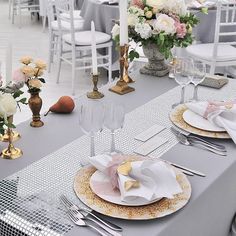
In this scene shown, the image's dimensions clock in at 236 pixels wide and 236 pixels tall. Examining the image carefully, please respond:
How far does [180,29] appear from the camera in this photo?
1733mm

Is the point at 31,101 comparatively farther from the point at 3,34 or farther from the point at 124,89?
the point at 3,34

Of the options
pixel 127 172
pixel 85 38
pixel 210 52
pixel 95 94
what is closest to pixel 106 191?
pixel 127 172

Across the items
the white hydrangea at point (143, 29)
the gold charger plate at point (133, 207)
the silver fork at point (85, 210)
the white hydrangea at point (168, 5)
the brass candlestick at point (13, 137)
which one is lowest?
the silver fork at point (85, 210)

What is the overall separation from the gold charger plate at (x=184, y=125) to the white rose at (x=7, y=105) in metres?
0.57

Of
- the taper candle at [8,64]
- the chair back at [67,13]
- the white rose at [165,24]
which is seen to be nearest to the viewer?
the taper candle at [8,64]

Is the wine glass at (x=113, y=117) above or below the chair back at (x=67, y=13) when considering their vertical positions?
below

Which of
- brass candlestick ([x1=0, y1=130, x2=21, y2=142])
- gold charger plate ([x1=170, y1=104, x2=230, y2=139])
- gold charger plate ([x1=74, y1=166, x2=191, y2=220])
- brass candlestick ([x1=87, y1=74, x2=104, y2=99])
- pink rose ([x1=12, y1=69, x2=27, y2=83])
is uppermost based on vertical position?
pink rose ([x1=12, y1=69, x2=27, y2=83])

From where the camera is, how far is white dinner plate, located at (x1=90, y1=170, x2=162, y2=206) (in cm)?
99

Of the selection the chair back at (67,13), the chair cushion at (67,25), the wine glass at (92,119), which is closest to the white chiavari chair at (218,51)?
the chair back at (67,13)

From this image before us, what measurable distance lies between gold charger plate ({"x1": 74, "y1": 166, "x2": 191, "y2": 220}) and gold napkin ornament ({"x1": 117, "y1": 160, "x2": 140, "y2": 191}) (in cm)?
5

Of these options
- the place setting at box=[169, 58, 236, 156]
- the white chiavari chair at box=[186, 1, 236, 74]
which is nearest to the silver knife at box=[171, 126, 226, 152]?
the place setting at box=[169, 58, 236, 156]

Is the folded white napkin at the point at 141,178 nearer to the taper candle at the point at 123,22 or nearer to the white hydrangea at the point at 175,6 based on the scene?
the taper candle at the point at 123,22

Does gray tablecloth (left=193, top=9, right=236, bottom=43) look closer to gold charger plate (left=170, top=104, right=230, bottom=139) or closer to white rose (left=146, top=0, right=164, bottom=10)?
white rose (left=146, top=0, right=164, bottom=10)

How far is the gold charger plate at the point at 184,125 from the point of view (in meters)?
1.34
